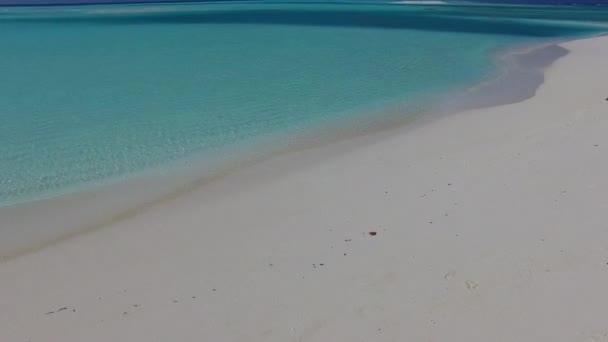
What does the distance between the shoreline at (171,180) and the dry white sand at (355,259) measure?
16cm

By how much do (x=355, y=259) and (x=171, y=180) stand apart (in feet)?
6.02

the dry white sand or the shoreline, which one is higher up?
the dry white sand

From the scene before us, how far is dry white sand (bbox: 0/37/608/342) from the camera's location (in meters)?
2.02

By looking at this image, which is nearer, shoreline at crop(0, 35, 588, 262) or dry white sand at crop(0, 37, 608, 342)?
dry white sand at crop(0, 37, 608, 342)

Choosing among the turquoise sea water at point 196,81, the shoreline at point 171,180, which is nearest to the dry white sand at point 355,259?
the shoreline at point 171,180

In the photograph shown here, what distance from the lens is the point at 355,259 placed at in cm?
248

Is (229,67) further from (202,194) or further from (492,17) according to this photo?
(492,17)

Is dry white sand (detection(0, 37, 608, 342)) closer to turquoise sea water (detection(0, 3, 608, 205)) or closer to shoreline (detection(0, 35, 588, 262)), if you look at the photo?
shoreline (detection(0, 35, 588, 262))

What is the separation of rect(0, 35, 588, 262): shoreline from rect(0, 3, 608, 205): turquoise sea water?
0.15 metres

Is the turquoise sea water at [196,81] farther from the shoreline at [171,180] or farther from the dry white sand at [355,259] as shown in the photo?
the dry white sand at [355,259]

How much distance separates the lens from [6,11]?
20.9 meters

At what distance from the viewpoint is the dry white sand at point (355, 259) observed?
2020mm

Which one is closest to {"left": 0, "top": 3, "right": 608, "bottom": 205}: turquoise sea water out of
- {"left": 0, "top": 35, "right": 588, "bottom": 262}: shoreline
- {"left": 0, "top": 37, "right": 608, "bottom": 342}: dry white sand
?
{"left": 0, "top": 35, "right": 588, "bottom": 262}: shoreline

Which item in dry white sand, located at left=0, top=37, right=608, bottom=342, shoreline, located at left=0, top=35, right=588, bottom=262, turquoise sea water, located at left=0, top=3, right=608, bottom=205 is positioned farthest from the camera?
turquoise sea water, located at left=0, top=3, right=608, bottom=205
